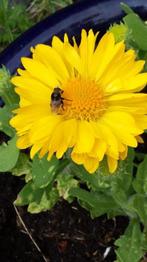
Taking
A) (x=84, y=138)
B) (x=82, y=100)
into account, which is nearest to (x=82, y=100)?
(x=82, y=100)

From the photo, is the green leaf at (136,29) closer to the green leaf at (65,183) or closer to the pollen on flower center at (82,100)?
the pollen on flower center at (82,100)

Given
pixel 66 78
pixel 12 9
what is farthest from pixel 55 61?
pixel 12 9

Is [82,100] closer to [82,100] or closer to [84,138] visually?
[82,100]

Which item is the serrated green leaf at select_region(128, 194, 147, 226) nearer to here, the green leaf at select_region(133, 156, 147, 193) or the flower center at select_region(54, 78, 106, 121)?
the green leaf at select_region(133, 156, 147, 193)

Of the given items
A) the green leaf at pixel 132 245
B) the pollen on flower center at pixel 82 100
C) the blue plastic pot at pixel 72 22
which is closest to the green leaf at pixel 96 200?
the green leaf at pixel 132 245

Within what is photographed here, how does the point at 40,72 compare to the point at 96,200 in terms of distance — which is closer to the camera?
the point at 40,72

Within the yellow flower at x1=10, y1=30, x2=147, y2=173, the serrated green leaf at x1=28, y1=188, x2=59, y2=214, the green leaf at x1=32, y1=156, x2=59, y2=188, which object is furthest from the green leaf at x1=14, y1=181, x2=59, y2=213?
the yellow flower at x1=10, y1=30, x2=147, y2=173

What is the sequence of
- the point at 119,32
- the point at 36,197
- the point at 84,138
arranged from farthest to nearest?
the point at 36,197, the point at 119,32, the point at 84,138
